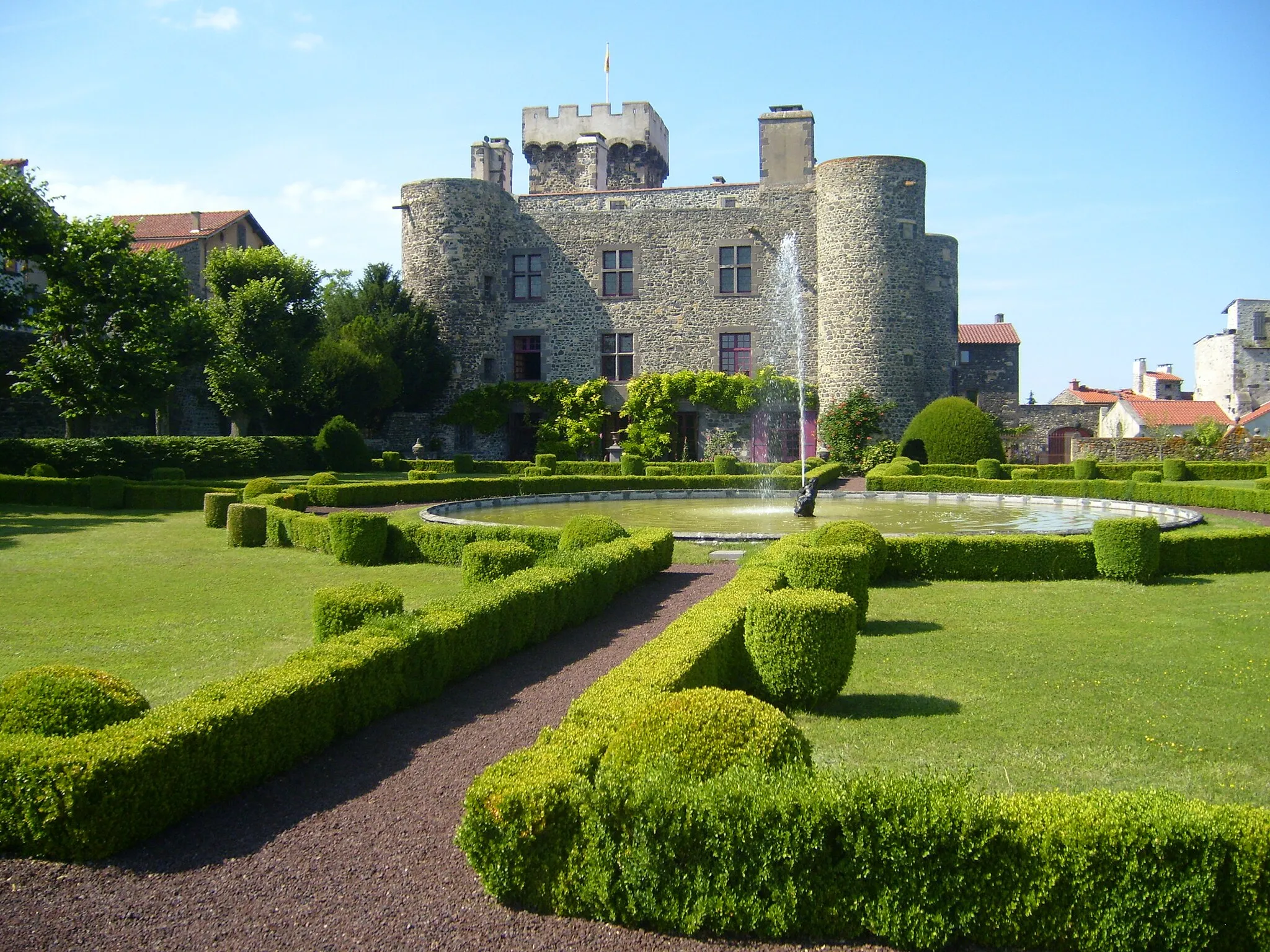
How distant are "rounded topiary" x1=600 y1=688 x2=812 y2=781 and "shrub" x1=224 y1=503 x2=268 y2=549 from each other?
11.5 meters

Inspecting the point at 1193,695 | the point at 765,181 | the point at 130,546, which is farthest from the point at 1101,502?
the point at 765,181

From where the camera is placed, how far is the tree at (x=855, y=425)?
102ft

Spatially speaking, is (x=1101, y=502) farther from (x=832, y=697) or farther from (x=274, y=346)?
(x=274, y=346)

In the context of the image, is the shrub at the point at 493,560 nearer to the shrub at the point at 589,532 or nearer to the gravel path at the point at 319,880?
the shrub at the point at 589,532

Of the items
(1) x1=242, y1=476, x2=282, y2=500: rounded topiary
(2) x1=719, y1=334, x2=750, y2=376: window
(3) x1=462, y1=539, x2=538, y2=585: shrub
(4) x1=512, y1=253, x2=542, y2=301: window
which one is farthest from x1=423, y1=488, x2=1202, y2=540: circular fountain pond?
(4) x1=512, y1=253, x2=542, y2=301: window

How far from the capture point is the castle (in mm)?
31859

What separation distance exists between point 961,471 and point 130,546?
20.3 m

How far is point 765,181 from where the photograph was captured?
3381 centimetres

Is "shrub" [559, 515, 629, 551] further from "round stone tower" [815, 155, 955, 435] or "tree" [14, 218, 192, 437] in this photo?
"round stone tower" [815, 155, 955, 435]

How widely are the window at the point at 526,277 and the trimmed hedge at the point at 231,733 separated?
28.4 metres

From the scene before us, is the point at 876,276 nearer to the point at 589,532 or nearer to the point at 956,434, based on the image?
the point at 956,434

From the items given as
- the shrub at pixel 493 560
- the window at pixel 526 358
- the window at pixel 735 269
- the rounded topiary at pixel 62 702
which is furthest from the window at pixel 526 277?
the rounded topiary at pixel 62 702

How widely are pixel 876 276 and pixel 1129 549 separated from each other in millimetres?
21461

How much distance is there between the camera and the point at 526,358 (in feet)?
118
